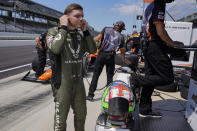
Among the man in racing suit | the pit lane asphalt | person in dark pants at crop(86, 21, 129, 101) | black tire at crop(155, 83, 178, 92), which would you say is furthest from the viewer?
the pit lane asphalt

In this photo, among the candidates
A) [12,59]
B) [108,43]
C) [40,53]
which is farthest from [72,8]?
[12,59]

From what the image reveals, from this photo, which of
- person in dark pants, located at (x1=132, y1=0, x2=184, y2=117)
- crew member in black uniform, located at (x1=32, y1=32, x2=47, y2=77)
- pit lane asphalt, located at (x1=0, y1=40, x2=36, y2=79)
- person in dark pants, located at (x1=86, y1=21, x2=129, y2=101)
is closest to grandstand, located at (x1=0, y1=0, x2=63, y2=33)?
pit lane asphalt, located at (x1=0, y1=40, x2=36, y2=79)

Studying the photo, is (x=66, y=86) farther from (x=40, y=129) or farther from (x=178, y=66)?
(x=178, y=66)

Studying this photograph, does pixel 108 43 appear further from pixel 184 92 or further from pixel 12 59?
pixel 12 59

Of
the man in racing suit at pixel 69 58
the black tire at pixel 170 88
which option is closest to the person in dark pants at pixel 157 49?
the man in racing suit at pixel 69 58

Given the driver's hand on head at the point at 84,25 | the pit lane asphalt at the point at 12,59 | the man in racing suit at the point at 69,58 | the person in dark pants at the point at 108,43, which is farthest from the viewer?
the pit lane asphalt at the point at 12,59

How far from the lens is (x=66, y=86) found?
1875 millimetres

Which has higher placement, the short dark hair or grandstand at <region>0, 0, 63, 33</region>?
grandstand at <region>0, 0, 63, 33</region>

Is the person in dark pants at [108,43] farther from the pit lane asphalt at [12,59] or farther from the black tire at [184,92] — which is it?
the pit lane asphalt at [12,59]

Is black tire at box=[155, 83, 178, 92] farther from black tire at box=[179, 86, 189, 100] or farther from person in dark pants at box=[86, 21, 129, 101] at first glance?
person in dark pants at box=[86, 21, 129, 101]

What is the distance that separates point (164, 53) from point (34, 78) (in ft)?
13.8

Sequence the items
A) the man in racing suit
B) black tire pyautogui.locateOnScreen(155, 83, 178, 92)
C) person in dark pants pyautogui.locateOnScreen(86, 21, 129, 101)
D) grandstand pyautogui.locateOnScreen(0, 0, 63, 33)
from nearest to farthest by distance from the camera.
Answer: the man in racing suit → person in dark pants pyautogui.locateOnScreen(86, 21, 129, 101) → black tire pyautogui.locateOnScreen(155, 83, 178, 92) → grandstand pyautogui.locateOnScreen(0, 0, 63, 33)

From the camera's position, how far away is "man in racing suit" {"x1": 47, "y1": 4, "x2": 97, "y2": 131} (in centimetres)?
177

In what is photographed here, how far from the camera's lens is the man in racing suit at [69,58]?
1766mm
